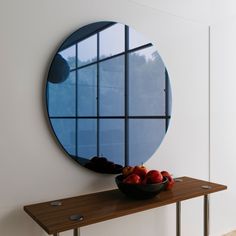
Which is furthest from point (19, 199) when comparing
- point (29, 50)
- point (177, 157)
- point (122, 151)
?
point (177, 157)

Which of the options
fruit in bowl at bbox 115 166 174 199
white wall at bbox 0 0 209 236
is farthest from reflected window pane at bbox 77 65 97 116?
fruit in bowl at bbox 115 166 174 199

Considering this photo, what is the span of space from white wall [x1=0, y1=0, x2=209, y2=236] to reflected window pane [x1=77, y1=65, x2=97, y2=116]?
0.23 meters

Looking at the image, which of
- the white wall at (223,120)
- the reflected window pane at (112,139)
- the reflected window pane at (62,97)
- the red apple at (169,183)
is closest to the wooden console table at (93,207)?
the red apple at (169,183)

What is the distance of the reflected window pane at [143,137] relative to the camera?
2.05 metres

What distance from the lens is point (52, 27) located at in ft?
5.74

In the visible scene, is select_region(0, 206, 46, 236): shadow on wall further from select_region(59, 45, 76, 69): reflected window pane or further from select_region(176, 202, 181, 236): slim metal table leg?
select_region(176, 202, 181, 236): slim metal table leg

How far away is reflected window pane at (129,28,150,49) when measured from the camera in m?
2.04

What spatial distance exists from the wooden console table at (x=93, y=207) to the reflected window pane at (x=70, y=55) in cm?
84

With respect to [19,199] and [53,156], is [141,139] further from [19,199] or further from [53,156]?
[19,199]

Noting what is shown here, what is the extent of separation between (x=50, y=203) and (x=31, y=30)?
1035 millimetres

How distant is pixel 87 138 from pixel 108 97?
32 cm

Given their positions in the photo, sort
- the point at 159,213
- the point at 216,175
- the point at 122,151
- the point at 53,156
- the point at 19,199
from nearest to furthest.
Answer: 1. the point at 19,199
2. the point at 53,156
3. the point at 122,151
4. the point at 159,213
5. the point at 216,175

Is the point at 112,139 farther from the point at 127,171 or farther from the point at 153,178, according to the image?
the point at 153,178

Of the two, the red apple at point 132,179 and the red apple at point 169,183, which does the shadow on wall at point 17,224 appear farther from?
the red apple at point 169,183
